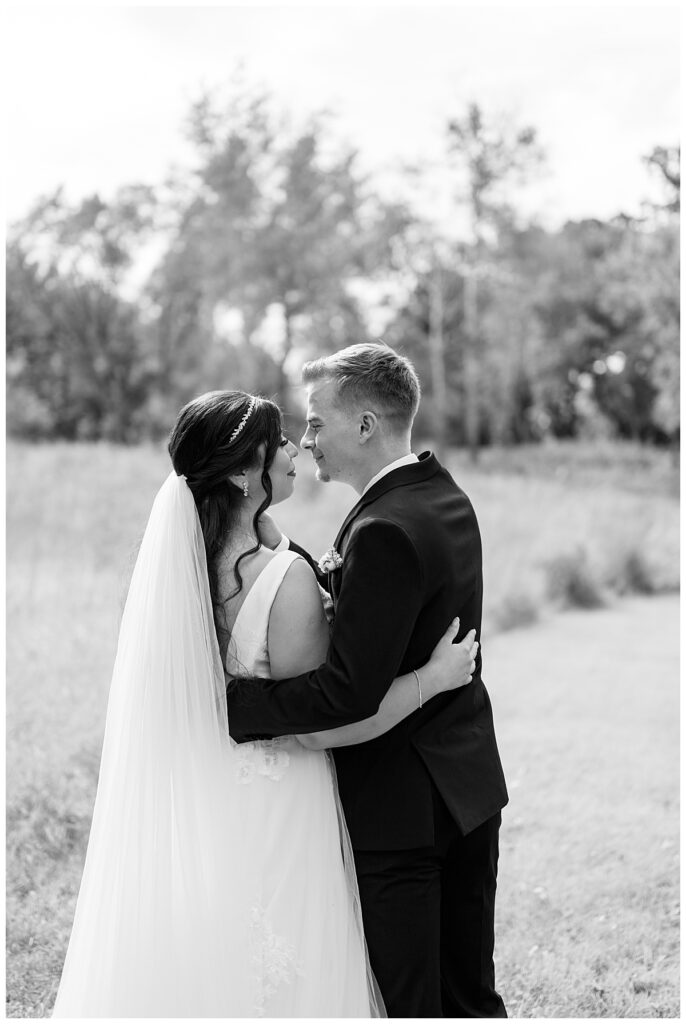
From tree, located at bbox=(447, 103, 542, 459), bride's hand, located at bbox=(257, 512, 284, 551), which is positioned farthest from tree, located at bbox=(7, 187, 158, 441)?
bride's hand, located at bbox=(257, 512, 284, 551)

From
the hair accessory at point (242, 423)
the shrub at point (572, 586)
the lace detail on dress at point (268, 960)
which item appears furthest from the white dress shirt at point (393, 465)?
the shrub at point (572, 586)

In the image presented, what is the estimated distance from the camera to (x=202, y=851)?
3.04 m

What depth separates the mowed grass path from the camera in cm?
464

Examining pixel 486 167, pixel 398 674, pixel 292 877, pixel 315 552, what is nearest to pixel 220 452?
pixel 398 674

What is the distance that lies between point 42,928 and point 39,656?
4.82 meters

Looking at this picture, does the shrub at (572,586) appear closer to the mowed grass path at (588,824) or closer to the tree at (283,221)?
the mowed grass path at (588,824)

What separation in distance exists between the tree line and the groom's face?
83.4 ft

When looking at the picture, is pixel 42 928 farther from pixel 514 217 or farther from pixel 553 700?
pixel 514 217

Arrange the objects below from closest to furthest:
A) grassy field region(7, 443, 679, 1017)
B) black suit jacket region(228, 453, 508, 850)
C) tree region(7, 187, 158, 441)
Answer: black suit jacket region(228, 453, 508, 850)
grassy field region(7, 443, 679, 1017)
tree region(7, 187, 158, 441)

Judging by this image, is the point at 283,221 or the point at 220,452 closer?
the point at 220,452

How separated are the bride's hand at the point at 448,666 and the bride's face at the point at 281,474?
2.10 feet

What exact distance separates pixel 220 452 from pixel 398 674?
2.75 ft

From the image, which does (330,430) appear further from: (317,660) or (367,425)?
(317,660)

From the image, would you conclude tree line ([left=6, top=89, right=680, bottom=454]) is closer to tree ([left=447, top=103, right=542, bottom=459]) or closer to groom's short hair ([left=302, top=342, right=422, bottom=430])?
tree ([left=447, top=103, right=542, bottom=459])
